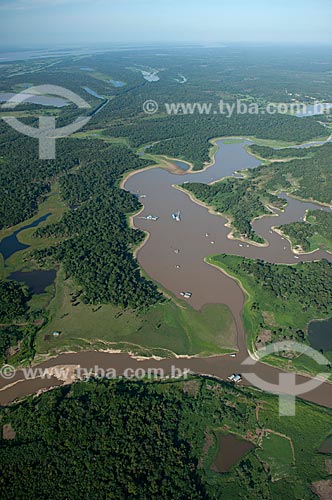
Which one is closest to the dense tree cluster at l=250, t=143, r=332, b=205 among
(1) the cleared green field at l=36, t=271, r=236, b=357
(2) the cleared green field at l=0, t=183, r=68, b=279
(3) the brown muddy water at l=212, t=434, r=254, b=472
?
(1) the cleared green field at l=36, t=271, r=236, b=357

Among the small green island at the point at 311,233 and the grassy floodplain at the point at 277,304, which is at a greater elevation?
the small green island at the point at 311,233

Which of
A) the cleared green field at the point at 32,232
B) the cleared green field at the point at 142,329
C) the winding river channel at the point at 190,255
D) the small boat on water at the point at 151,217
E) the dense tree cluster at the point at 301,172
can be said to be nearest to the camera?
the winding river channel at the point at 190,255

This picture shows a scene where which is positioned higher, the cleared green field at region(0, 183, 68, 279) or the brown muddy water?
the cleared green field at region(0, 183, 68, 279)

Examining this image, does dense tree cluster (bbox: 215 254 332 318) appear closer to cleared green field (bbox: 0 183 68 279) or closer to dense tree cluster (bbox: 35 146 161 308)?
dense tree cluster (bbox: 35 146 161 308)

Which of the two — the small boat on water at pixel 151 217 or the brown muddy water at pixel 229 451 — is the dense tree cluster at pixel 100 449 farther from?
the small boat on water at pixel 151 217

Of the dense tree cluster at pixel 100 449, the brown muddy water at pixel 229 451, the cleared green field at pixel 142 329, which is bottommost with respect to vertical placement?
the brown muddy water at pixel 229 451

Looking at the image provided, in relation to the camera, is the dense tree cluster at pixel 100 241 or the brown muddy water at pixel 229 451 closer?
the brown muddy water at pixel 229 451

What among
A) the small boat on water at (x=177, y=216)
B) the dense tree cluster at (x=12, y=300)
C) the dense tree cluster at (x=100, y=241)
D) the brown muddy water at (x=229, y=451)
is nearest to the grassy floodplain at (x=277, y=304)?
the brown muddy water at (x=229, y=451)

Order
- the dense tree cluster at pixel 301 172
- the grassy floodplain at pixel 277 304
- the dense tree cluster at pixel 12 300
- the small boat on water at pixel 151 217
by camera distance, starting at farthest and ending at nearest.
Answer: the dense tree cluster at pixel 301 172, the small boat on water at pixel 151 217, the dense tree cluster at pixel 12 300, the grassy floodplain at pixel 277 304

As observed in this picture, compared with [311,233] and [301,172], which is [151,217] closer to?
[311,233]
